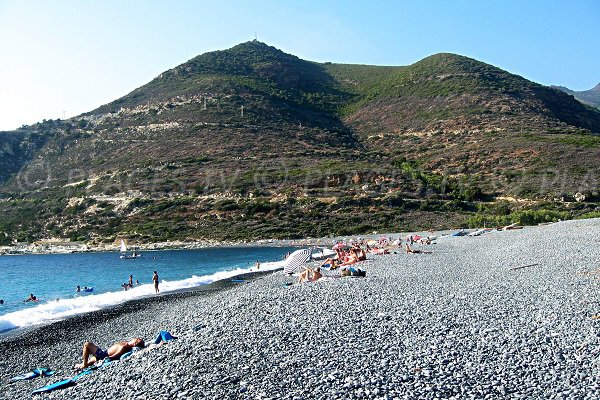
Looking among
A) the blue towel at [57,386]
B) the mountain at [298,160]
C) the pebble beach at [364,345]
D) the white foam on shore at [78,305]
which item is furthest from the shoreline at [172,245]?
the blue towel at [57,386]

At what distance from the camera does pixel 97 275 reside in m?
38.0

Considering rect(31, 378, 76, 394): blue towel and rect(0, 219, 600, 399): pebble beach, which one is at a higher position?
rect(0, 219, 600, 399): pebble beach

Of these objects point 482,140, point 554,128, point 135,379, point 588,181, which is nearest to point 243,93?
point 482,140

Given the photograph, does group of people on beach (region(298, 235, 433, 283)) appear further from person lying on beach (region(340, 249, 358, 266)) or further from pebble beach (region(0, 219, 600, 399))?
pebble beach (region(0, 219, 600, 399))

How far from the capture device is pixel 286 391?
23.3ft

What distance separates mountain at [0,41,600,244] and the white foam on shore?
27.1m

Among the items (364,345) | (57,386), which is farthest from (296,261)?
(57,386)

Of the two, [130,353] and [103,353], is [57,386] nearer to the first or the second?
[130,353]

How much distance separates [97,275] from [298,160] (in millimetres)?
39486

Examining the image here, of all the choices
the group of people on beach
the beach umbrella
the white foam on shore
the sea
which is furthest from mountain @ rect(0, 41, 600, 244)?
the beach umbrella

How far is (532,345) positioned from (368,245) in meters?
32.0

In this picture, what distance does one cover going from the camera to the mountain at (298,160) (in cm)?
5888

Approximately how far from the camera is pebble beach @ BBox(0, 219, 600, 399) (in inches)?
281

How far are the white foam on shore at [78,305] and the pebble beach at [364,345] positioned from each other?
2558 mm
